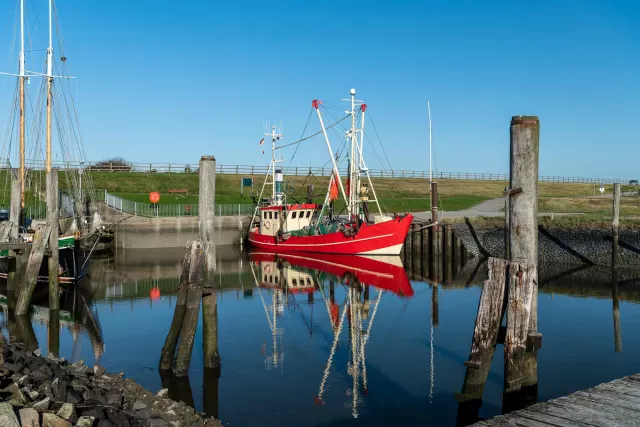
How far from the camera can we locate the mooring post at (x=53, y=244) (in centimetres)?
1895

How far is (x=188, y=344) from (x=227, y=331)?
18.0 feet

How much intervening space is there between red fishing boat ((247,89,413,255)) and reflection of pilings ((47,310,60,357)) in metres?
22.4

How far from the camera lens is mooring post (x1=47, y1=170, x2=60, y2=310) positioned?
19.0 m

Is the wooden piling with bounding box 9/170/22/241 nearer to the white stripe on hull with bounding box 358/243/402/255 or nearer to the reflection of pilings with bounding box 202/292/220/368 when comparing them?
the reflection of pilings with bounding box 202/292/220/368

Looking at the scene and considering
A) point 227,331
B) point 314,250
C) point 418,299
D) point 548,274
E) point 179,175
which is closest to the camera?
point 227,331

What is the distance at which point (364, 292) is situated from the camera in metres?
25.8

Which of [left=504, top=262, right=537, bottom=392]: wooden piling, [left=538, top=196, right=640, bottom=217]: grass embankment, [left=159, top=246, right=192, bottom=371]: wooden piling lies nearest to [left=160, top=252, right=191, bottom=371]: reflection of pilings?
[left=159, top=246, right=192, bottom=371]: wooden piling

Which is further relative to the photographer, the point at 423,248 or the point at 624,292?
the point at 423,248

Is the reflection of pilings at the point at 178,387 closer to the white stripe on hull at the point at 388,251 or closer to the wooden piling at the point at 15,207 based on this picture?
the wooden piling at the point at 15,207

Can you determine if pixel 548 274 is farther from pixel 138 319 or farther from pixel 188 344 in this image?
pixel 188 344

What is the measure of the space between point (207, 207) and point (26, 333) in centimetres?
777

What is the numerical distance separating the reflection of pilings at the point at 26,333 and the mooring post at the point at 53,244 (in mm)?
792

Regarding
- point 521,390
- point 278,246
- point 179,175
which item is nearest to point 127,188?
point 179,175

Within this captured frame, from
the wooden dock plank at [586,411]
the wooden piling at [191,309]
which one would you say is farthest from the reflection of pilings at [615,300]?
the wooden piling at [191,309]
